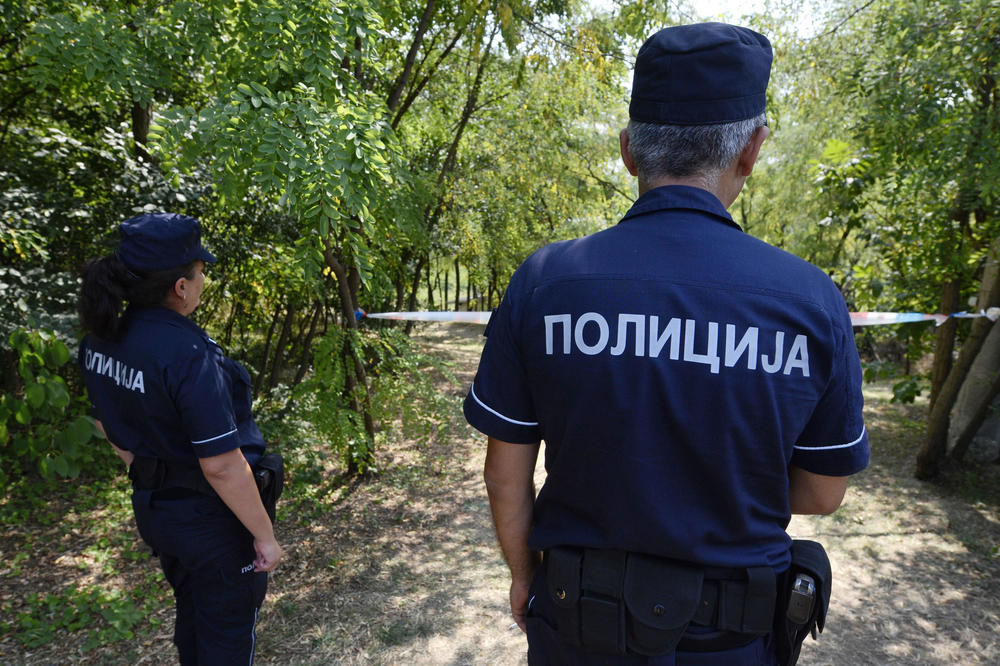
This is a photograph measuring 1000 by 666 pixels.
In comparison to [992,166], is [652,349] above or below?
below

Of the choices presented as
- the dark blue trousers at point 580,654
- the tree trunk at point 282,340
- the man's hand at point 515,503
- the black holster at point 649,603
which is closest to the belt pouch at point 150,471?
the man's hand at point 515,503

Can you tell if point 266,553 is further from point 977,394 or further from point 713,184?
point 977,394

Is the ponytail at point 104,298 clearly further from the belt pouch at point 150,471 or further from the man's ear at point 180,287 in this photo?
the belt pouch at point 150,471

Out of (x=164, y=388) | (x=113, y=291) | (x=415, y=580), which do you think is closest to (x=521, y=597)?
(x=164, y=388)

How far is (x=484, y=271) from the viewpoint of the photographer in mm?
14742

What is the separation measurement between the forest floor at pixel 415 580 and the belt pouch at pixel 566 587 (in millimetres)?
1960

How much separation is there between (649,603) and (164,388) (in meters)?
1.62

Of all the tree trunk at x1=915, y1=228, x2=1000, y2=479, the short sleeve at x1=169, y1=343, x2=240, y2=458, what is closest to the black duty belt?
the short sleeve at x1=169, y1=343, x2=240, y2=458

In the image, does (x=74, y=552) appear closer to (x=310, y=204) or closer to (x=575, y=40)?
(x=310, y=204)

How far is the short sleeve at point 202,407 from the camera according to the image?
1.95m

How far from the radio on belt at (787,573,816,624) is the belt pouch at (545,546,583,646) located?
469 mm

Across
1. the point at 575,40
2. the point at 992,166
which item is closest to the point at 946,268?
the point at 992,166

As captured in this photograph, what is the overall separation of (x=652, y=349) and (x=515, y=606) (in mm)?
865

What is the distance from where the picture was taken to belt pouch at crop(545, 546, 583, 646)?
1281 millimetres
